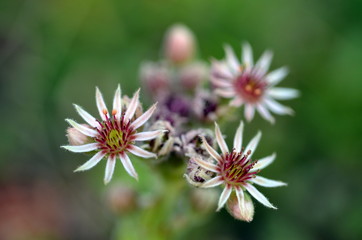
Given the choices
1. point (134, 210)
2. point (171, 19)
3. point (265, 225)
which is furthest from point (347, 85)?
point (134, 210)

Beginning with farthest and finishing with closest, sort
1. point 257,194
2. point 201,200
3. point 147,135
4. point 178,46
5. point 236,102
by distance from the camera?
point 178,46
point 201,200
point 236,102
point 147,135
point 257,194

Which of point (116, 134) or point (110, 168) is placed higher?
point (116, 134)

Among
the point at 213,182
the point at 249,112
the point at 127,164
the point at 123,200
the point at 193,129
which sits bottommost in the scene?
the point at 123,200

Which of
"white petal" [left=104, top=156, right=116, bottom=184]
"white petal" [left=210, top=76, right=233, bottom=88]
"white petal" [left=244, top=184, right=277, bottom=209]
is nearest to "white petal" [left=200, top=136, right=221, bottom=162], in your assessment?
"white petal" [left=244, top=184, right=277, bottom=209]

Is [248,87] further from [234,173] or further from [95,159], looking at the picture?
[95,159]

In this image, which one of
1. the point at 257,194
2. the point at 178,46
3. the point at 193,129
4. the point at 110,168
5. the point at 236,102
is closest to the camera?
the point at 110,168

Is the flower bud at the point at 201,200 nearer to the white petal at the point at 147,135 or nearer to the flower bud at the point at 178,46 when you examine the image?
the white petal at the point at 147,135

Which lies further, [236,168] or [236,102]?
[236,102]

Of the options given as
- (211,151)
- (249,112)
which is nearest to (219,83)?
(249,112)

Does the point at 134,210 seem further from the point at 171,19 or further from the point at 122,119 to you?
the point at 171,19
